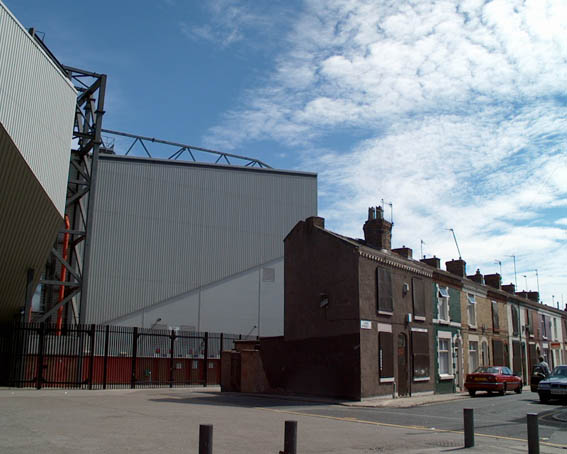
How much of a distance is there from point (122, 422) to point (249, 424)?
3.04 metres

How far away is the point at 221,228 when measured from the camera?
138 ft

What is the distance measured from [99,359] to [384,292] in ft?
49.2

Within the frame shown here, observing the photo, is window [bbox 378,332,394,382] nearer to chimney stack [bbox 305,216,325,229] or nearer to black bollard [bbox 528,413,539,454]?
chimney stack [bbox 305,216,325,229]

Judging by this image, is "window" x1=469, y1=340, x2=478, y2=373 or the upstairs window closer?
"window" x1=469, y1=340, x2=478, y2=373

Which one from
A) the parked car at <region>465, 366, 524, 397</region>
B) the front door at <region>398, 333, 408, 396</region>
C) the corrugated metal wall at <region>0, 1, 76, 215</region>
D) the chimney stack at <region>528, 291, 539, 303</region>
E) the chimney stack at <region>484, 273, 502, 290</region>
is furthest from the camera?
the chimney stack at <region>528, 291, 539, 303</region>

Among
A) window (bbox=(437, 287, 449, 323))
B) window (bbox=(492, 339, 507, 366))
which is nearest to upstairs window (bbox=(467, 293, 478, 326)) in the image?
window (bbox=(492, 339, 507, 366))

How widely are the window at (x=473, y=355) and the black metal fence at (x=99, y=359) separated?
46.3ft

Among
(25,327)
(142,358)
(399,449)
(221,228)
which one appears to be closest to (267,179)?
(221,228)

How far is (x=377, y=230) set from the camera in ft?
93.9

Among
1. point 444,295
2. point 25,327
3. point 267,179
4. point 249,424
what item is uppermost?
point 267,179

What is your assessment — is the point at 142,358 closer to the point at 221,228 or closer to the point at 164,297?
the point at 164,297

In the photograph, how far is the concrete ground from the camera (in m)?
10.2

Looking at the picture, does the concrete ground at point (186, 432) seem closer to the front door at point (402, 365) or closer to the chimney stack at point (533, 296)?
the front door at point (402, 365)

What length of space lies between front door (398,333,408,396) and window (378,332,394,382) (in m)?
0.84
